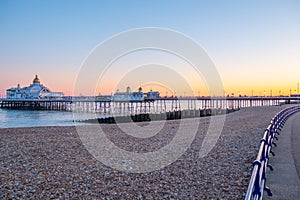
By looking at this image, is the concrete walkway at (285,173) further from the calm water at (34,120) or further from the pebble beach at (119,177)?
the calm water at (34,120)

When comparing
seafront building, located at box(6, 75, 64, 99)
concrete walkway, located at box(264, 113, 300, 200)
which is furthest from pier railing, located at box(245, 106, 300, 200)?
seafront building, located at box(6, 75, 64, 99)

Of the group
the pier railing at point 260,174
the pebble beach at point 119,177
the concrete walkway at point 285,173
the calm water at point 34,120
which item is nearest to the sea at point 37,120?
the calm water at point 34,120

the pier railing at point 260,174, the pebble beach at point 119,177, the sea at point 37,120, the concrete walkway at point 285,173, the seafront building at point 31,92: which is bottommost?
the sea at point 37,120

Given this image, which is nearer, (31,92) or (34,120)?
(34,120)

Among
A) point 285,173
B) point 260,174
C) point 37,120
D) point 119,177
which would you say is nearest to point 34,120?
point 37,120

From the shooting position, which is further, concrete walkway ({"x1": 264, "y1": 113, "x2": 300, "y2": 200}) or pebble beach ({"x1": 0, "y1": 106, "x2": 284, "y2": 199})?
pebble beach ({"x1": 0, "y1": 106, "x2": 284, "y2": 199})

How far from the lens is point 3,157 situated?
804 centimetres

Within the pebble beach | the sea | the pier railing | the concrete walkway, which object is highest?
the pier railing

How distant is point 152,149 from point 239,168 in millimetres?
3664

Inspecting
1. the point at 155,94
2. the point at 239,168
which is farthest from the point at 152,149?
the point at 155,94

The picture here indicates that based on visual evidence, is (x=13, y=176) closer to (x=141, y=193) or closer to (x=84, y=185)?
(x=84, y=185)

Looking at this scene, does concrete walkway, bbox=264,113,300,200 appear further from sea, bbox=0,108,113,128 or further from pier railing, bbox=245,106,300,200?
sea, bbox=0,108,113,128

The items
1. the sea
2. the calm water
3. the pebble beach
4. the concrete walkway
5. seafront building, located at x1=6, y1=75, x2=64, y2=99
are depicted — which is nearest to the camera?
the concrete walkway

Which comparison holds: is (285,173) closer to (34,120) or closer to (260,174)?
(260,174)
